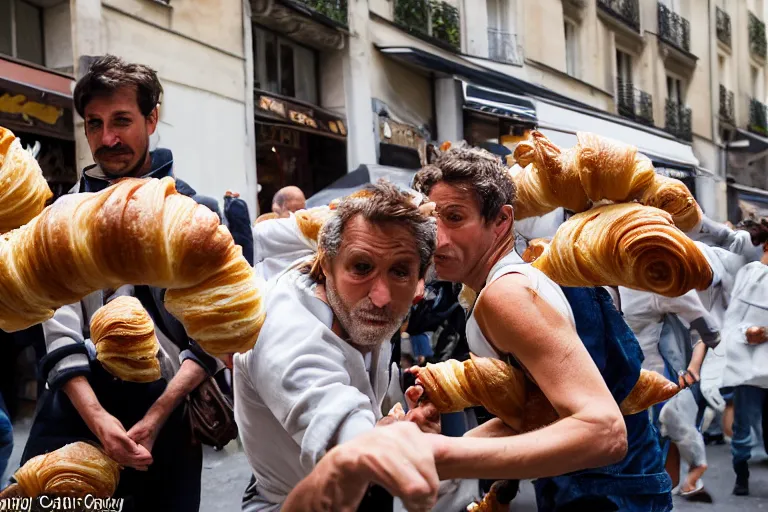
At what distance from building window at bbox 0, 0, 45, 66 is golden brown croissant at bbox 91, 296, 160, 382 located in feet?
23.9

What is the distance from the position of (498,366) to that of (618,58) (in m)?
22.6

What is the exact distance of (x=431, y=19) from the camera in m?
Result: 15.8

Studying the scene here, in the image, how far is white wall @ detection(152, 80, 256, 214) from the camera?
10328 mm

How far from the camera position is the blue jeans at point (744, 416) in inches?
255

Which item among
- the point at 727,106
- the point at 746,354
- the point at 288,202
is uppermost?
the point at 727,106

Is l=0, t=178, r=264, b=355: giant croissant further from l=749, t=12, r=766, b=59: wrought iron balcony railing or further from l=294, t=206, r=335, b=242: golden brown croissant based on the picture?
l=749, t=12, r=766, b=59: wrought iron balcony railing

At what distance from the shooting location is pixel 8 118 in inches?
317

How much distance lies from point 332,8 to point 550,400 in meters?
12.3

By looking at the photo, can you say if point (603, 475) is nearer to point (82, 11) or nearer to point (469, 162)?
point (469, 162)

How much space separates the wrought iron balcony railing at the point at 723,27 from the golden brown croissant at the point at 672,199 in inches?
1067

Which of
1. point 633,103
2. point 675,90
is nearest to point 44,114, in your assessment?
point 633,103

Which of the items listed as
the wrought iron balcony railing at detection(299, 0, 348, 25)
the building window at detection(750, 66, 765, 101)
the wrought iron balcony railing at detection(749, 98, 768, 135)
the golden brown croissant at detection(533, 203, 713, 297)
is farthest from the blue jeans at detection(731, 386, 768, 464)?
the building window at detection(750, 66, 765, 101)

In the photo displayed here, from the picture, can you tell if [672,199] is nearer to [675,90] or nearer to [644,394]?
[644,394]

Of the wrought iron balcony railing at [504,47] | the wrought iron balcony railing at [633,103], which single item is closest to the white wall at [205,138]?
the wrought iron balcony railing at [504,47]
